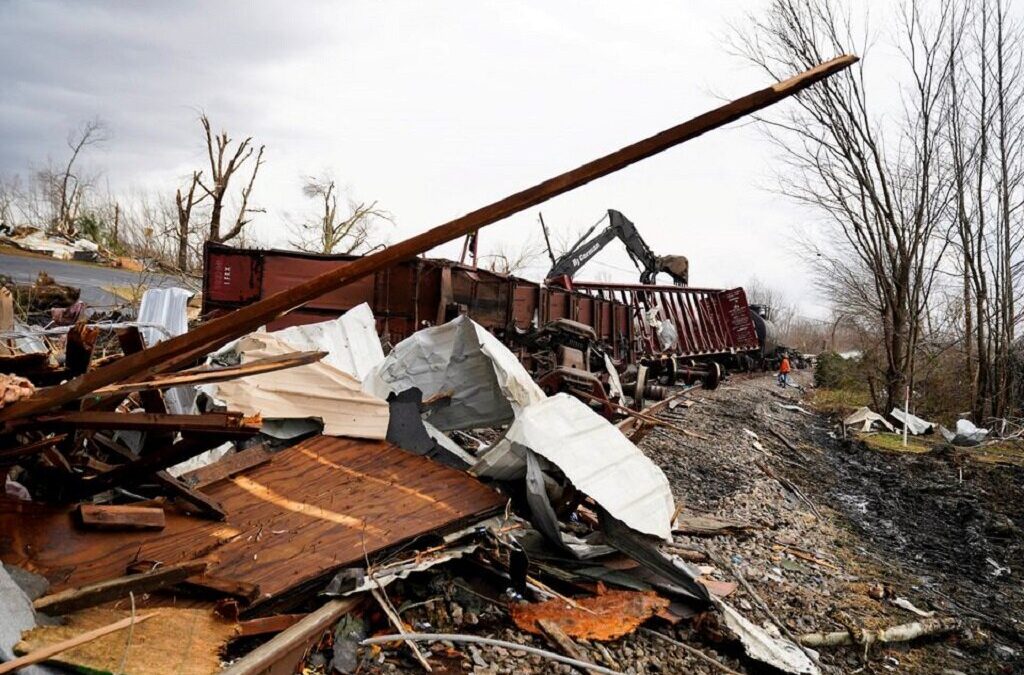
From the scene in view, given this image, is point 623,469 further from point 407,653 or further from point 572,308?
point 572,308

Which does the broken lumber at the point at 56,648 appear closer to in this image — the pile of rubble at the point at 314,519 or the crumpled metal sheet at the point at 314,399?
the pile of rubble at the point at 314,519

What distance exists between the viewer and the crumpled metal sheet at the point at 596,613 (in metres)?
2.99

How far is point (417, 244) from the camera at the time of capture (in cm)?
177

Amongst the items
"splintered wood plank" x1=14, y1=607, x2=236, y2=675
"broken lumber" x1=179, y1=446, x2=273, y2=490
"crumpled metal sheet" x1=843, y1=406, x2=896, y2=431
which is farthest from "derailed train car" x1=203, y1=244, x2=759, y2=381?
"crumpled metal sheet" x1=843, y1=406, x2=896, y2=431

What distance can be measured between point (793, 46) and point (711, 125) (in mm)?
14324

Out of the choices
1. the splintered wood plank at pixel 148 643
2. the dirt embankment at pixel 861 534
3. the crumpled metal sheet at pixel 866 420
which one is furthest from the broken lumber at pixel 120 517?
the crumpled metal sheet at pixel 866 420

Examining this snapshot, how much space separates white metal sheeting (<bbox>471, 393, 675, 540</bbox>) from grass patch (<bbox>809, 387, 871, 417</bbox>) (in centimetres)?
1370

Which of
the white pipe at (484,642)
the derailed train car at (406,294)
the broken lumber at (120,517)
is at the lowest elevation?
the white pipe at (484,642)

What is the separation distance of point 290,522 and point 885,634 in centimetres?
391

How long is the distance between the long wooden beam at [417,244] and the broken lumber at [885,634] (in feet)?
11.0

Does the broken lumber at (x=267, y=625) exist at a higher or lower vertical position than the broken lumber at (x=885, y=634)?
higher

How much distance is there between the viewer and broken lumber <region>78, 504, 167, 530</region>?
256cm

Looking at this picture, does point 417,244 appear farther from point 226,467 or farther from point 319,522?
point 226,467

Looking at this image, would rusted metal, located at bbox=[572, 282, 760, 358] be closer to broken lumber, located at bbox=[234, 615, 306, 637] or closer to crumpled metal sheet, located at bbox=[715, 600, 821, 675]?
crumpled metal sheet, located at bbox=[715, 600, 821, 675]
